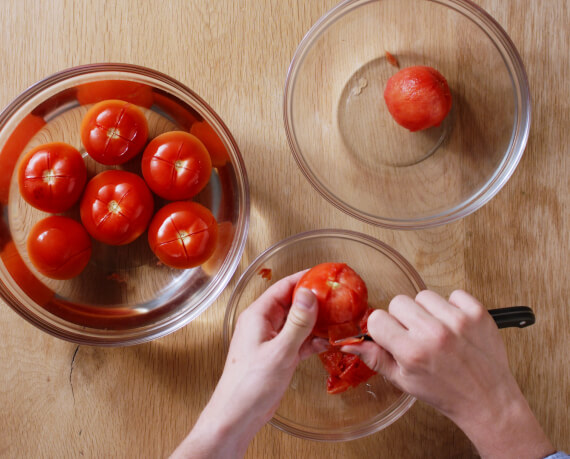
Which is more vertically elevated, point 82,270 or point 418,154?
point 418,154

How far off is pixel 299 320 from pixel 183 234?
36cm

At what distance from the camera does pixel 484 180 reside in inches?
53.1

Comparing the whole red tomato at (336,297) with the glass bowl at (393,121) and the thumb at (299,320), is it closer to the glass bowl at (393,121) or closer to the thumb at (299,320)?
the thumb at (299,320)

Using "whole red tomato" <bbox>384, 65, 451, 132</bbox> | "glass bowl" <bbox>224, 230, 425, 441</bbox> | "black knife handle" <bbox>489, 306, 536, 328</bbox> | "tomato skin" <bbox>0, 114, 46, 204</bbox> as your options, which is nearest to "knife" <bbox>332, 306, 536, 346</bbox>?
"black knife handle" <bbox>489, 306, 536, 328</bbox>

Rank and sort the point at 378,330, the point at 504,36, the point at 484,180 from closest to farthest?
the point at 378,330 < the point at 504,36 < the point at 484,180

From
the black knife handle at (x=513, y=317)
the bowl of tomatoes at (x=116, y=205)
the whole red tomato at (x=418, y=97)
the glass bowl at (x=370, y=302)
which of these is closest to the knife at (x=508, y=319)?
the black knife handle at (x=513, y=317)

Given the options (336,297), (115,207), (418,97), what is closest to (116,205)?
(115,207)

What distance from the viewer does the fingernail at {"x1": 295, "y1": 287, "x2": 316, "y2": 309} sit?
3.30 ft

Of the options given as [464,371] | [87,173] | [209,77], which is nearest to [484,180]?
[464,371]

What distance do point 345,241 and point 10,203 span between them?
884 mm

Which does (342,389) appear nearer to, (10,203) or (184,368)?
(184,368)

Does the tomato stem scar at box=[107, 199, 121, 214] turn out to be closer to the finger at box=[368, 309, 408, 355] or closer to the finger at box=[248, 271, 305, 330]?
the finger at box=[248, 271, 305, 330]

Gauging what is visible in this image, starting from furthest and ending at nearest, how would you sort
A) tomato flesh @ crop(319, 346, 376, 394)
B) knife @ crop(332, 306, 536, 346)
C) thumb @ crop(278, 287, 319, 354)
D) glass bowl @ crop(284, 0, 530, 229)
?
glass bowl @ crop(284, 0, 530, 229)
tomato flesh @ crop(319, 346, 376, 394)
knife @ crop(332, 306, 536, 346)
thumb @ crop(278, 287, 319, 354)

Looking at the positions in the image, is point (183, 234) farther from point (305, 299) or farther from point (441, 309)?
point (441, 309)
